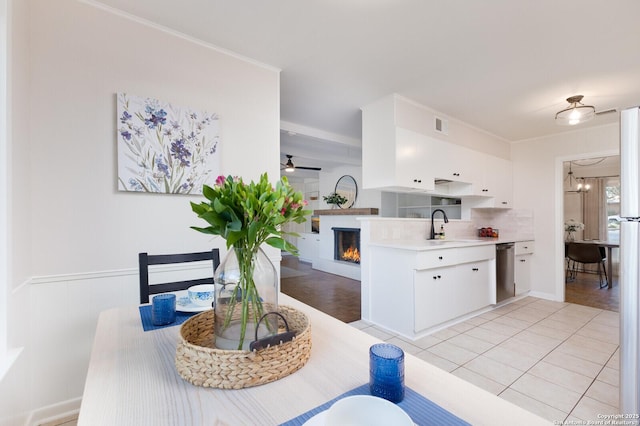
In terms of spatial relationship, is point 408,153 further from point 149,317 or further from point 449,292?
point 149,317

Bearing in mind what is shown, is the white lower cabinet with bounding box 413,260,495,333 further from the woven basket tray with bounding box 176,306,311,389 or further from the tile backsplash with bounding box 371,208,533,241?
the woven basket tray with bounding box 176,306,311,389

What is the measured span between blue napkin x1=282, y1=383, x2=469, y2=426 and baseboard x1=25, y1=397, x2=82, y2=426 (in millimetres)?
1869

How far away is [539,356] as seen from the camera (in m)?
2.41

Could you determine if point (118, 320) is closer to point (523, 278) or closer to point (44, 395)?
point (44, 395)

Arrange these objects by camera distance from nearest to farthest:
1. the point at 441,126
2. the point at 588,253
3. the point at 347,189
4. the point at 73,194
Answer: the point at 73,194 < the point at 441,126 < the point at 588,253 < the point at 347,189

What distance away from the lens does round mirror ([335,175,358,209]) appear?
239 inches

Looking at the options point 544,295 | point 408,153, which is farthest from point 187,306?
Result: point 544,295

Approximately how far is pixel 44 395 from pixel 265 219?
190 cm

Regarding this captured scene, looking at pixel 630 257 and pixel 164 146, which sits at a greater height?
pixel 164 146

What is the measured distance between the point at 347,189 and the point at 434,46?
416cm

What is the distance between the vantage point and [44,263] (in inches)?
62.0

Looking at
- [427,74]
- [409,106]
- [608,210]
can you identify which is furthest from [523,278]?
[608,210]

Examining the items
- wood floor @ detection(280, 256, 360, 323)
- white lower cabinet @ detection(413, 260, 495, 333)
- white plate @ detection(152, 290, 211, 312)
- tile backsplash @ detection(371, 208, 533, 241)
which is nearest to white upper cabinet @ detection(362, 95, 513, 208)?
tile backsplash @ detection(371, 208, 533, 241)

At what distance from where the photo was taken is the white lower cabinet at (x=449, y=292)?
2732 millimetres
